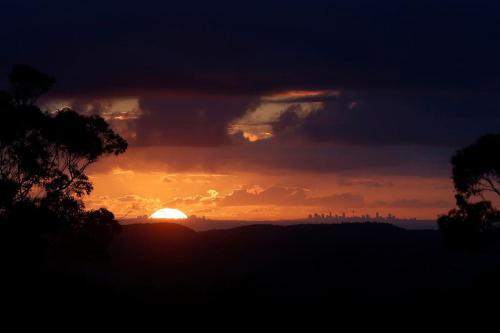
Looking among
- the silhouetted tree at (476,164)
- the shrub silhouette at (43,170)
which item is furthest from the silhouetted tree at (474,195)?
the shrub silhouette at (43,170)

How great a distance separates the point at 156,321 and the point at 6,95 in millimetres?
25279

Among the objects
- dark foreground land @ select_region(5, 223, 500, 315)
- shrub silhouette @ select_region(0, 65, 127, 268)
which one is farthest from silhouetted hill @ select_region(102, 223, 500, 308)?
shrub silhouette @ select_region(0, 65, 127, 268)

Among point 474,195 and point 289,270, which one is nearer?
point 474,195

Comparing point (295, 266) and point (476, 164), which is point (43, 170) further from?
point (295, 266)

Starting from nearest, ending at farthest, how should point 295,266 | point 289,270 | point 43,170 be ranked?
point 43,170, point 289,270, point 295,266

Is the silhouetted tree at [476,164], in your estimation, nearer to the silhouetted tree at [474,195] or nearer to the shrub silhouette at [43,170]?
the silhouetted tree at [474,195]

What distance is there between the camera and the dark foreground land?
8106 centimetres

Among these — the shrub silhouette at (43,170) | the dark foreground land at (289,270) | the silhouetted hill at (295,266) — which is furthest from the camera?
the silhouetted hill at (295,266)

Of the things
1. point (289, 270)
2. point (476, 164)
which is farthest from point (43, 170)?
point (289, 270)

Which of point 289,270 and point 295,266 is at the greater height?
point 295,266

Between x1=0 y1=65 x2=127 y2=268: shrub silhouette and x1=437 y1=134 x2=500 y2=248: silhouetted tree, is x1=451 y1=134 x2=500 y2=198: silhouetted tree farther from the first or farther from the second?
x1=0 y1=65 x2=127 y2=268: shrub silhouette

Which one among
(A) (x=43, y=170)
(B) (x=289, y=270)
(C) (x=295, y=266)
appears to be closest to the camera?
(A) (x=43, y=170)

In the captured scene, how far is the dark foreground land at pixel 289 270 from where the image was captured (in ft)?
266

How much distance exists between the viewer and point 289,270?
12950 cm
